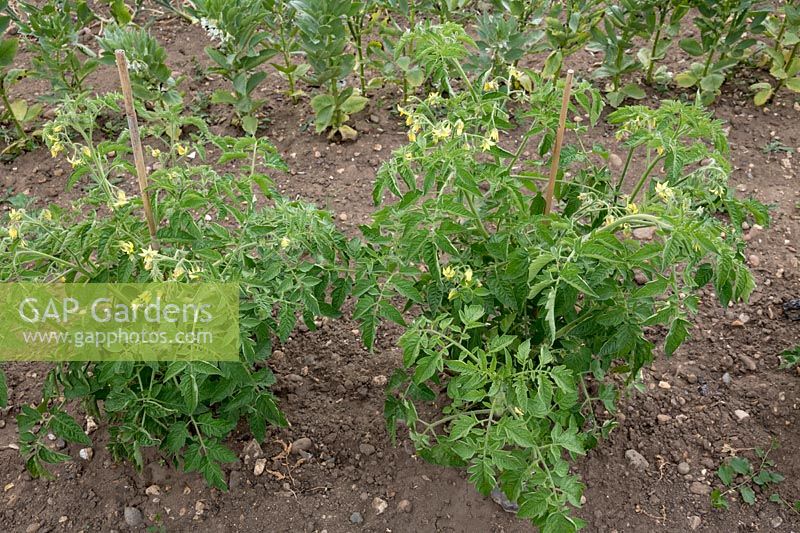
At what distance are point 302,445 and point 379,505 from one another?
0.37m

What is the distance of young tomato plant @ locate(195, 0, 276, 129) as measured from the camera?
3613 millimetres

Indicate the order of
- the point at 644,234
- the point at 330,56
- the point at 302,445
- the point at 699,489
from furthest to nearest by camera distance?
the point at 330,56
the point at 644,234
the point at 302,445
the point at 699,489

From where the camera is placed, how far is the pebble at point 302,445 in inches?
110

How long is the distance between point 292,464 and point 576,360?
3.66 ft

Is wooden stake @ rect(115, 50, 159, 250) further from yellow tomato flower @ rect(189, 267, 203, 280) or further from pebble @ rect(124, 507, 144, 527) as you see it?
pebble @ rect(124, 507, 144, 527)

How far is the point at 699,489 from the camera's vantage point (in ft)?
8.80

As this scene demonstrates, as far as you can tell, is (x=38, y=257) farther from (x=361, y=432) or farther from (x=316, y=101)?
(x=316, y=101)

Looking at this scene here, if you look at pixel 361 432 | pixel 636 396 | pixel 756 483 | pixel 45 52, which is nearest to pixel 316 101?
pixel 45 52

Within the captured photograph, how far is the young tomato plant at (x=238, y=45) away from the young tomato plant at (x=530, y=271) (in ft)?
5.88

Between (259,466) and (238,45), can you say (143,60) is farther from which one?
(259,466)

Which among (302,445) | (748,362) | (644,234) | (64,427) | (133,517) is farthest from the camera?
(644,234)

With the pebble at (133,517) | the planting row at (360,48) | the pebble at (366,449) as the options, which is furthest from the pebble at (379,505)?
the planting row at (360,48)

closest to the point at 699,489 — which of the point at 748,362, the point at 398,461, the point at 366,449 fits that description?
the point at 748,362

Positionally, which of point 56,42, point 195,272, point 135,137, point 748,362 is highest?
point 135,137
